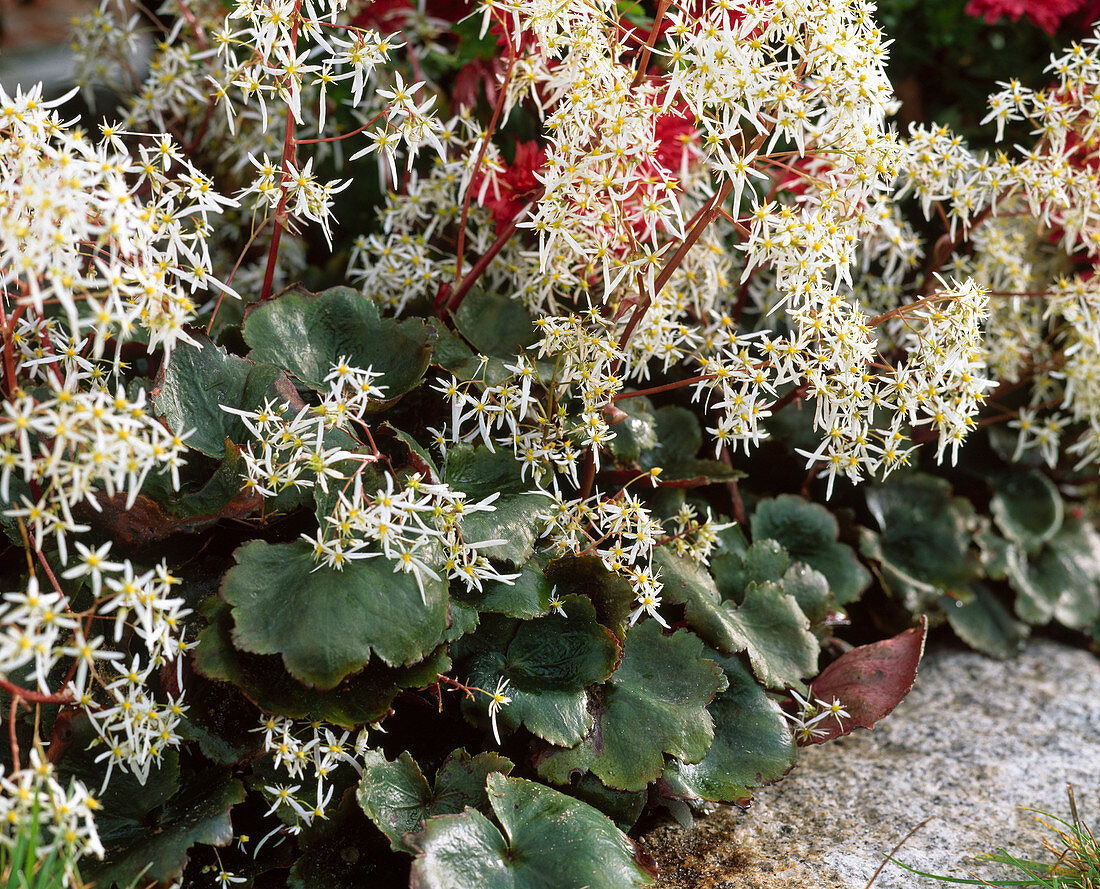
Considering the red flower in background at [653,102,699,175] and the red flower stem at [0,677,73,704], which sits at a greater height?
the red flower in background at [653,102,699,175]

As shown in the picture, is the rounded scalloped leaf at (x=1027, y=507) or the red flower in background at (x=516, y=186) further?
the rounded scalloped leaf at (x=1027, y=507)

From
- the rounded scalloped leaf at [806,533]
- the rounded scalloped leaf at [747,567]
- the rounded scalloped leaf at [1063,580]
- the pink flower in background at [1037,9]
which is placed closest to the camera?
the rounded scalloped leaf at [747,567]

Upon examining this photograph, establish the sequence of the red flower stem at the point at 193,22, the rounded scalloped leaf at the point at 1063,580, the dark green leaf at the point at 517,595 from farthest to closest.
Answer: the rounded scalloped leaf at the point at 1063,580, the red flower stem at the point at 193,22, the dark green leaf at the point at 517,595

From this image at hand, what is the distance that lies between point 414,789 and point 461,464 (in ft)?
1.65

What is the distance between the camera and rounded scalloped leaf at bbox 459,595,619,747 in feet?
4.50

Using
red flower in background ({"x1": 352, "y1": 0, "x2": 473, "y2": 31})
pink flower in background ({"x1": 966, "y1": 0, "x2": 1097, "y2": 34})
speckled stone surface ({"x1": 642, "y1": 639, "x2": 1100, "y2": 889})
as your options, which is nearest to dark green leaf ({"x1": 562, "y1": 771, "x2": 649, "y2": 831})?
speckled stone surface ({"x1": 642, "y1": 639, "x2": 1100, "y2": 889})

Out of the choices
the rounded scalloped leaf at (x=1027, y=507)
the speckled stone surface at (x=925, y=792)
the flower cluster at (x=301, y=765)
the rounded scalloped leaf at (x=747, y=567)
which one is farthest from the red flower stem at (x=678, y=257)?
the rounded scalloped leaf at (x=1027, y=507)

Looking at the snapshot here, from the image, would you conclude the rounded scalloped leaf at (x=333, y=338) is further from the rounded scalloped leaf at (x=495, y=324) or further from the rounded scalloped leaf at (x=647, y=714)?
the rounded scalloped leaf at (x=647, y=714)

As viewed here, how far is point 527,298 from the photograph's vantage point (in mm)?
1725

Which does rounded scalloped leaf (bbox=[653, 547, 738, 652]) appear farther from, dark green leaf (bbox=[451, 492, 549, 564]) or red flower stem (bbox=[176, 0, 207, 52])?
red flower stem (bbox=[176, 0, 207, 52])

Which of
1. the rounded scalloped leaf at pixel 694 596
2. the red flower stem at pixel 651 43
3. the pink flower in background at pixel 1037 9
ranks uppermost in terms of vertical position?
the pink flower in background at pixel 1037 9

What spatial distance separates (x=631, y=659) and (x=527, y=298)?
2.28 ft

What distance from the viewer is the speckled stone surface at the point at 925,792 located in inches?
57.4

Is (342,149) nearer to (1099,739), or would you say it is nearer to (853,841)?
(853,841)
